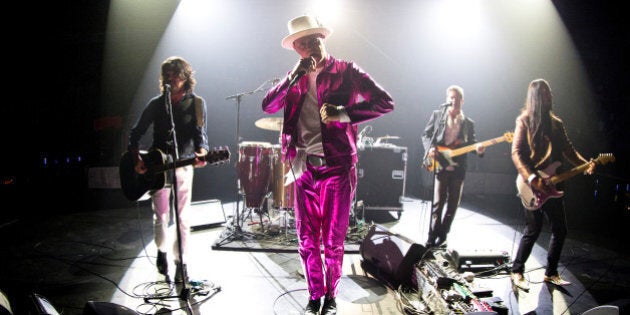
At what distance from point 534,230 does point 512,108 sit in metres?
7.32

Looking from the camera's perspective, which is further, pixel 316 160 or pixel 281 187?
pixel 281 187

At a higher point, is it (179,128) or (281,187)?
(179,128)

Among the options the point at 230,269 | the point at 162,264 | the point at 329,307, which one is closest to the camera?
the point at 329,307

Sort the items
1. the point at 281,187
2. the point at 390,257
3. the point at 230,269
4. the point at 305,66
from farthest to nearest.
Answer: the point at 281,187, the point at 230,269, the point at 390,257, the point at 305,66

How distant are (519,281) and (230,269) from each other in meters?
3.10

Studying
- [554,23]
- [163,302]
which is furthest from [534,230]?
[554,23]

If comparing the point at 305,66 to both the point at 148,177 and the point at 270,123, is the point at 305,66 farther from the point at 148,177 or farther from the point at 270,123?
the point at 270,123

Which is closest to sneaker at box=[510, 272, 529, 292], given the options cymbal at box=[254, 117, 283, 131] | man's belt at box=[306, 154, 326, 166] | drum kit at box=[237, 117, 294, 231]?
man's belt at box=[306, 154, 326, 166]

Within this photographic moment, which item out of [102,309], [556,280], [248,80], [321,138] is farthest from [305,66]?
[248,80]

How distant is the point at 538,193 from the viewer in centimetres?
308

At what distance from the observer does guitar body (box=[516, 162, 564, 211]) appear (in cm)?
305

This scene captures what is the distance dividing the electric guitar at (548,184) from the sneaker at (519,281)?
732 mm

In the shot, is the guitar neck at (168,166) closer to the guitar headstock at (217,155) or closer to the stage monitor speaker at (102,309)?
the guitar headstock at (217,155)

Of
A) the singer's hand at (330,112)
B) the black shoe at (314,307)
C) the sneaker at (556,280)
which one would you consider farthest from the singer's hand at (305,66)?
the sneaker at (556,280)
